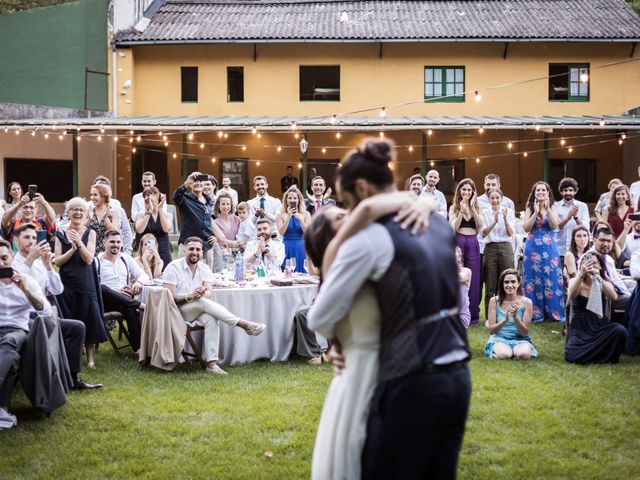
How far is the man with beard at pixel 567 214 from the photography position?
934cm

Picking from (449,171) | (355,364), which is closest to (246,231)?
(355,364)

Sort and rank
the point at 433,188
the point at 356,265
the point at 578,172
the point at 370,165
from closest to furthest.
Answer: the point at 356,265 → the point at 370,165 → the point at 433,188 → the point at 578,172

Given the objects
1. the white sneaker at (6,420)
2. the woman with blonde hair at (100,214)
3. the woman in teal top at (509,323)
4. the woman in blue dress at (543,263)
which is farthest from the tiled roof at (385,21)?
the white sneaker at (6,420)

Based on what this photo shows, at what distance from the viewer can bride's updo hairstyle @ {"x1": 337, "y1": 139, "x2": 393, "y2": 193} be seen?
2385mm

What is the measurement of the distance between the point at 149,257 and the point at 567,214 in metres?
5.10

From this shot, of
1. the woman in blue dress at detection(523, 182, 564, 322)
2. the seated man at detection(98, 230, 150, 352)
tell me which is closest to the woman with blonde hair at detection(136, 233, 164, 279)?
the seated man at detection(98, 230, 150, 352)

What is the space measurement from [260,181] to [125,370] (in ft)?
12.6

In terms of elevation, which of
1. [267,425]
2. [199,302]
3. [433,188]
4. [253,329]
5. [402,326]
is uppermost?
[433,188]

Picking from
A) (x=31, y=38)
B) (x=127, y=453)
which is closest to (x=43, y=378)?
(x=127, y=453)

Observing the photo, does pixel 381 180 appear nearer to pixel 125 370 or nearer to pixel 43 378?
pixel 43 378

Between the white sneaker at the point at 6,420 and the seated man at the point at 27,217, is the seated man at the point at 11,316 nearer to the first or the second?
the white sneaker at the point at 6,420

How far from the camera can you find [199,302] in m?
7.19

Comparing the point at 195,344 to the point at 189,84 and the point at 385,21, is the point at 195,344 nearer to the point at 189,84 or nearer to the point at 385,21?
the point at 189,84

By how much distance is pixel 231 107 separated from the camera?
21.9 m
